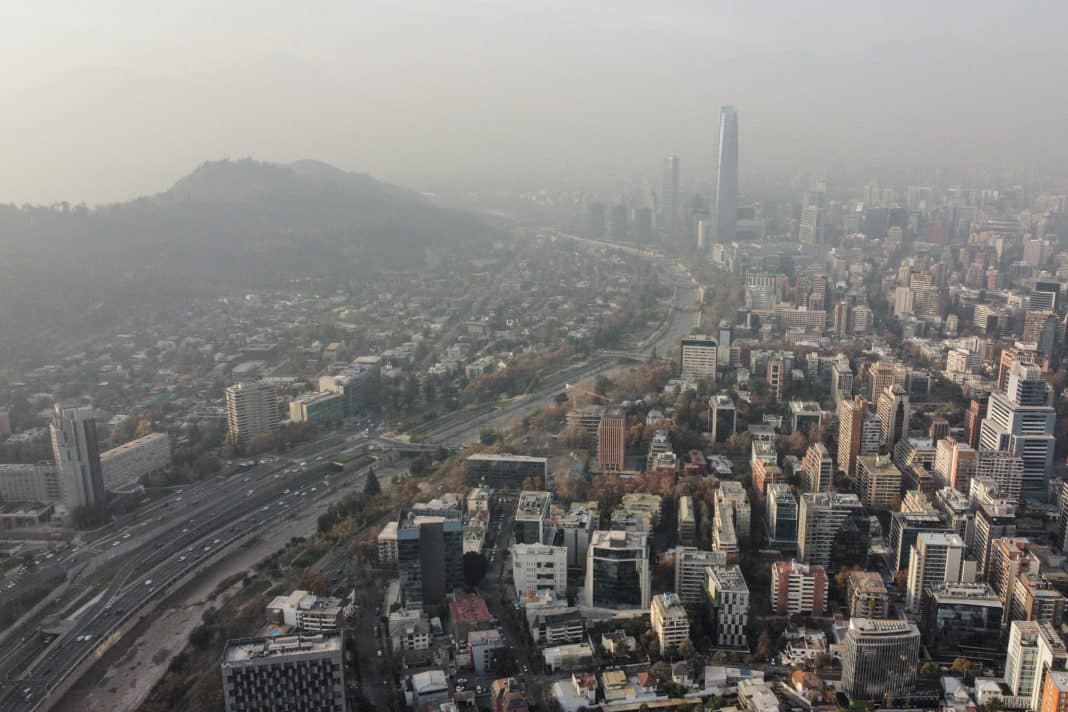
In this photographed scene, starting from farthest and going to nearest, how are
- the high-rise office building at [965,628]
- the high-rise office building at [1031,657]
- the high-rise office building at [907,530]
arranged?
the high-rise office building at [907,530]
the high-rise office building at [965,628]
the high-rise office building at [1031,657]

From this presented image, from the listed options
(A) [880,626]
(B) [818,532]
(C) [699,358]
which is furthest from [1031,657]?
(C) [699,358]

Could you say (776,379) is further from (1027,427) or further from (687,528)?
(687,528)

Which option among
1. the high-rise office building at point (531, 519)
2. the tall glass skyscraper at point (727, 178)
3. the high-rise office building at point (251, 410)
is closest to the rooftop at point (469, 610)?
the high-rise office building at point (531, 519)

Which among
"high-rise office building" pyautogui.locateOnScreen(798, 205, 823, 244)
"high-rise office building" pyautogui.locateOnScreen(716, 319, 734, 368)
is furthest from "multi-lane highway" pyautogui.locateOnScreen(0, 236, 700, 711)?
"high-rise office building" pyautogui.locateOnScreen(798, 205, 823, 244)

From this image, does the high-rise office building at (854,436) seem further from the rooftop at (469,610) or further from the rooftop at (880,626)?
the rooftop at (469,610)

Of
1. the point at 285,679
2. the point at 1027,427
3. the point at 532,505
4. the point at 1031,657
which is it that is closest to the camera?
the point at 285,679

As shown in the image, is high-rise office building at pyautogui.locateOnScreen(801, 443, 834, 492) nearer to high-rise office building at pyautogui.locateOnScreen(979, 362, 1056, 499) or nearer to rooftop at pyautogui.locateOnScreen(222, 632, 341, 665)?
high-rise office building at pyautogui.locateOnScreen(979, 362, 1056, 499)

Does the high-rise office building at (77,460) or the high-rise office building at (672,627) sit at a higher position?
the high-rise office building at (77,460)
